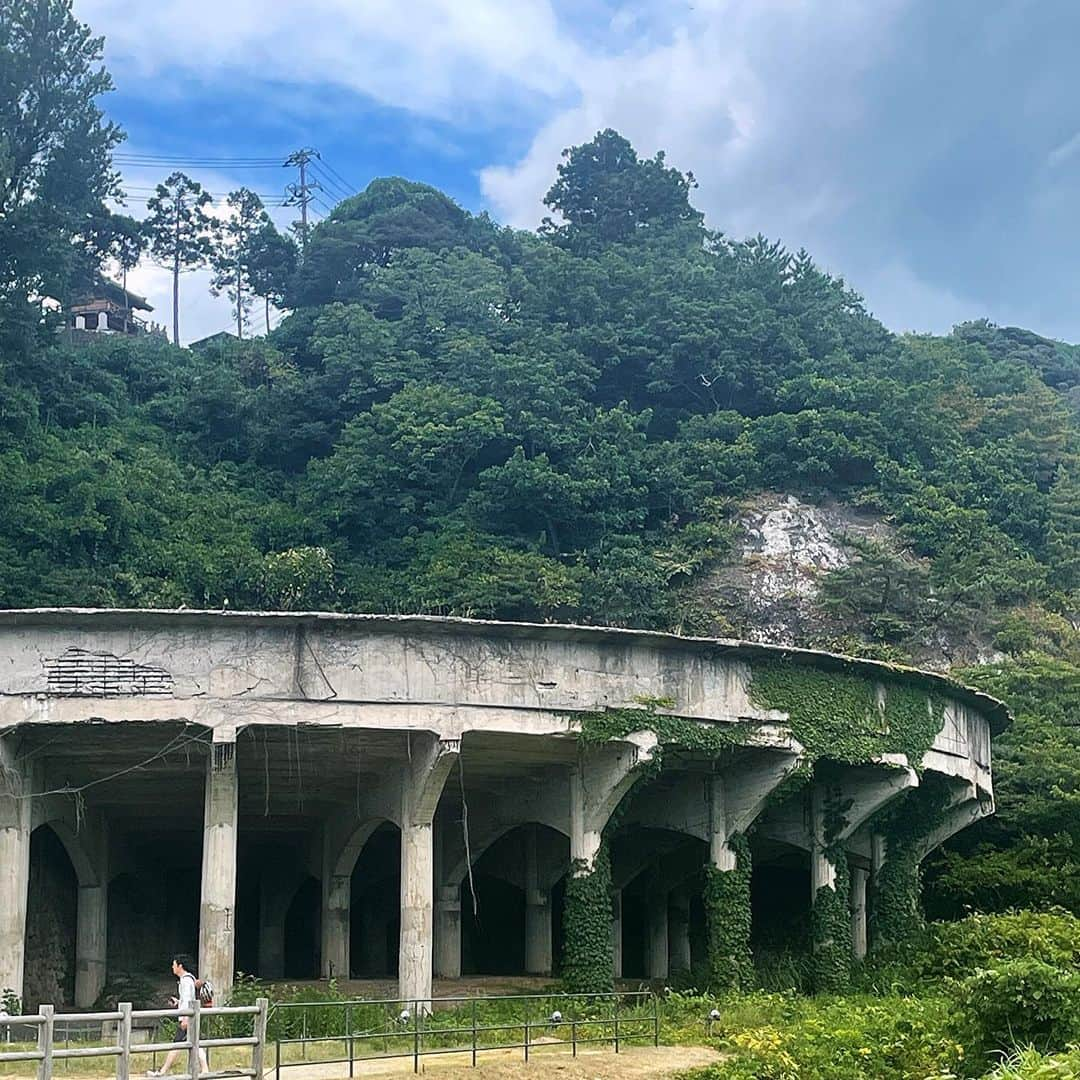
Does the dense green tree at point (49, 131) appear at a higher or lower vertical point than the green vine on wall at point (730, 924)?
higher

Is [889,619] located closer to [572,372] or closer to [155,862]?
[572,372]

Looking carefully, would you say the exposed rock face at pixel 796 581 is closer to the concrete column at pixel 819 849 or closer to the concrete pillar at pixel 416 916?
the concrete column at pixel 819 849

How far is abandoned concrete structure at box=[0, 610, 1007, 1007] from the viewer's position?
2752 centimetres

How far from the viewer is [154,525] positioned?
2259 inches

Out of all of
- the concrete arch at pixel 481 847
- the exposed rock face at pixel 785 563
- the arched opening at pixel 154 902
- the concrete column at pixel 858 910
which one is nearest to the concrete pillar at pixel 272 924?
the arched opening at pixel 154 902

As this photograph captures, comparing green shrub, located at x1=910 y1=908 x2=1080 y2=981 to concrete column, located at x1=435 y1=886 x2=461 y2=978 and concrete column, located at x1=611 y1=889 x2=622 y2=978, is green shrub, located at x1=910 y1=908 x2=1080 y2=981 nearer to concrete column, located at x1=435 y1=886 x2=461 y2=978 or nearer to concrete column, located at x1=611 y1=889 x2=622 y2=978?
concrete column, located at x1=611 y1=889 x2=622 y2=978

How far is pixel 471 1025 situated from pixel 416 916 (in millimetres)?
3613

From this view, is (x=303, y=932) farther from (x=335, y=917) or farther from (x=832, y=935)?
(x=832, y=935)

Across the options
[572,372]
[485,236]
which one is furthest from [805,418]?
[485,236]

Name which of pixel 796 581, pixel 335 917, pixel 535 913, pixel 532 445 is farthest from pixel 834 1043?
pixel 532 445

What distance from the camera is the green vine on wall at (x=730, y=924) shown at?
3158cm

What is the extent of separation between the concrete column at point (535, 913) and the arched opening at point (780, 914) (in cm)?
478

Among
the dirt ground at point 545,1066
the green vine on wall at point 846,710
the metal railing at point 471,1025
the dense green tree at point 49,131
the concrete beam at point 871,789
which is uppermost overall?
the dense green tree at point 49,131

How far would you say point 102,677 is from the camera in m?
27.3
